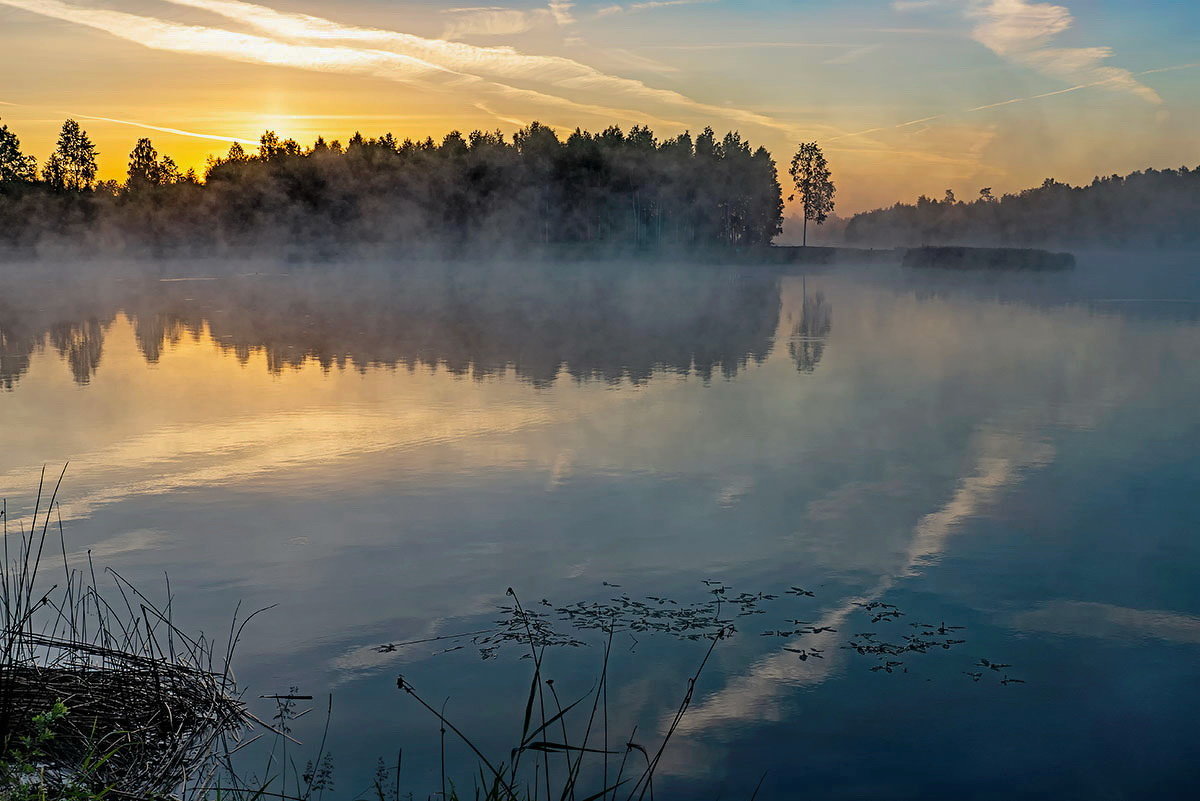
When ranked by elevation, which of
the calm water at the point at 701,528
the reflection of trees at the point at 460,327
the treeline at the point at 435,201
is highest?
the treeline at the point at 435,201

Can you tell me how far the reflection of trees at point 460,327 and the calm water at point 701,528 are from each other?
1.46ft

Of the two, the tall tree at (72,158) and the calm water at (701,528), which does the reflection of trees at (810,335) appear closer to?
the calm water at (701,528)

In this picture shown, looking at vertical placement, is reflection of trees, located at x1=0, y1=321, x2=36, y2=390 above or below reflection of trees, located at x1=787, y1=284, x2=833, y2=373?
below

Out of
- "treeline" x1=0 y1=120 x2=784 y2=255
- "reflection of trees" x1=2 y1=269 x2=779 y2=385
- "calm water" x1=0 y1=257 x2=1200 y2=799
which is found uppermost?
"treeline" x1=0 y1=120 x2=784 y2=255

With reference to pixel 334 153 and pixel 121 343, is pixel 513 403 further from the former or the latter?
pixel 334 153

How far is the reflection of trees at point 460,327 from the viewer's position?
93.2 feet

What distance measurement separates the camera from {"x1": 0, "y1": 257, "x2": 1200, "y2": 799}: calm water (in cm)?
772

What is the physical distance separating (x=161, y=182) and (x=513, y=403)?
16350cm

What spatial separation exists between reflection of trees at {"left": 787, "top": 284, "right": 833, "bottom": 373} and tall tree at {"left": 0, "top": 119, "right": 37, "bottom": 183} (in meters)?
104

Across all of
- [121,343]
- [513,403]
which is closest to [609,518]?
[513,403]

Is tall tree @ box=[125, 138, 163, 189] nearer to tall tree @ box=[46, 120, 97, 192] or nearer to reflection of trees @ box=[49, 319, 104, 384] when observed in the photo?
tall tree @ box=[46, 120, 97, 192]

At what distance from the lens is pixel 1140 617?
9.90 metres

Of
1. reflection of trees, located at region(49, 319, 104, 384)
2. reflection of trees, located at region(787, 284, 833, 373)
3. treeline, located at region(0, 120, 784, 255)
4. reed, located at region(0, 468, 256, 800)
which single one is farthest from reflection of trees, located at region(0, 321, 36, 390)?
treeline, located at region(0, 120, 784, 255)

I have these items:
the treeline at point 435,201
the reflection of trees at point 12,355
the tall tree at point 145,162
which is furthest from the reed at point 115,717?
the tall tree at point 145,162
